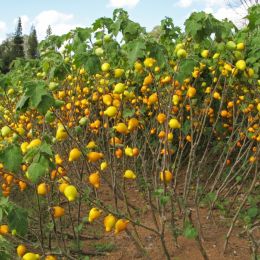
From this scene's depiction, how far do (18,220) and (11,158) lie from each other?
271 mm

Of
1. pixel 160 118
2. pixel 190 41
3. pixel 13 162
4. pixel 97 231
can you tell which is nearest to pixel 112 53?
pixel 160 118

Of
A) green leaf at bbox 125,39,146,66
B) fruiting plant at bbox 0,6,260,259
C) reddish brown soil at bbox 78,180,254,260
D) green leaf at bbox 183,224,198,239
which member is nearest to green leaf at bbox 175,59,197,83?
fruiting plant at bbox 0,6,260,259

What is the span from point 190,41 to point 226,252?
1.73 m

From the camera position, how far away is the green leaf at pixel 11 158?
1.85 meters

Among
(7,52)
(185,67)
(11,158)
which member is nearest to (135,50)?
(185,67)

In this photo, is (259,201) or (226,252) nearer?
(226,252)

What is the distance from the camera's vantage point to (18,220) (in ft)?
6.10

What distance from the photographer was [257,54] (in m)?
3.16

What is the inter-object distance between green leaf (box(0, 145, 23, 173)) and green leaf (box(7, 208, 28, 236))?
0.18 metres

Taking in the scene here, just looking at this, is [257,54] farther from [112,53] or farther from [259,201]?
[259,201]

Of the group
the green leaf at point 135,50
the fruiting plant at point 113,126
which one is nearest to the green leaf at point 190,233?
the fruiting plant at point 113,126

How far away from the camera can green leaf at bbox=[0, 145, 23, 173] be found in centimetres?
185

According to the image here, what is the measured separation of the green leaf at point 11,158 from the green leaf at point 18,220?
0.61ft

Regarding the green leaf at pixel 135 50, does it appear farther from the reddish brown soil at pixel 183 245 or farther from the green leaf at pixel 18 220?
the reddish brown soil at pixel 183 245
